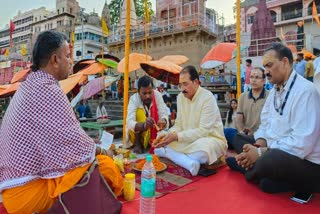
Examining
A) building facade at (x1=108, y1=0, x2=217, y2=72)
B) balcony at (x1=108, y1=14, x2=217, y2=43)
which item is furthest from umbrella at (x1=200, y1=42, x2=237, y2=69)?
balcony at (x1=108, y1=14, x2=217, y2=43)

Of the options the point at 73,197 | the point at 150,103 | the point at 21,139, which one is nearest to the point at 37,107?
the point at 21,139

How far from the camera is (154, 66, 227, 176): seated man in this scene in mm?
3051

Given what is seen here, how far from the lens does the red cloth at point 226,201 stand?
7.07ft

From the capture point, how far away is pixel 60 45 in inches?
72.8

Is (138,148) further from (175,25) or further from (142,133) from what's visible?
(175,25)

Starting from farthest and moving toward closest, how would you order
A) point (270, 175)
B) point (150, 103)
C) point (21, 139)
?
point (150, 103) → point (270, 175) → point (21, 139)

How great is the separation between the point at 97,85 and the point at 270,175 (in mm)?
6612

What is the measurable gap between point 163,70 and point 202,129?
4.97 meters

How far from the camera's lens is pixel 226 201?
2.33 metres

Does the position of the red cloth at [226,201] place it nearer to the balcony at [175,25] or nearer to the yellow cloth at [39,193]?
the yellow cloth at [39,193]

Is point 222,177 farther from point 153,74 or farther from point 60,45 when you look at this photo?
point 153,74

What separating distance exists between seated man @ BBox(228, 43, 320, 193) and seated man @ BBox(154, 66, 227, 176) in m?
0.59

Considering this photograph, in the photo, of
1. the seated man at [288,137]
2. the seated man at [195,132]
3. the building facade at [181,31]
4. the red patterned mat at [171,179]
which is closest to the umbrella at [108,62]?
the seated man at [195,132]

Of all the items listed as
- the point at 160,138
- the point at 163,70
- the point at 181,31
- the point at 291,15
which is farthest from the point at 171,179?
the point at 291,15
